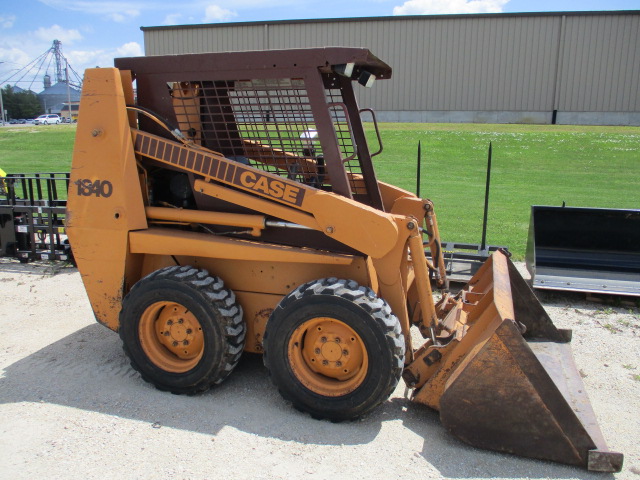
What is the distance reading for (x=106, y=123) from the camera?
403 cm

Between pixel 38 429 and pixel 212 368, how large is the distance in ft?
3.71

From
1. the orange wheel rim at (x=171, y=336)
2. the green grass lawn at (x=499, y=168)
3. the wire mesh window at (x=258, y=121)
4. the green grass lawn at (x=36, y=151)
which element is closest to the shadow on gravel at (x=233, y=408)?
the orange wheel rim at (x=171, y=336)

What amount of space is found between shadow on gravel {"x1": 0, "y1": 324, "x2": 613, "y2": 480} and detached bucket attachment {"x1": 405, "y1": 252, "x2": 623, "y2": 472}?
12cm

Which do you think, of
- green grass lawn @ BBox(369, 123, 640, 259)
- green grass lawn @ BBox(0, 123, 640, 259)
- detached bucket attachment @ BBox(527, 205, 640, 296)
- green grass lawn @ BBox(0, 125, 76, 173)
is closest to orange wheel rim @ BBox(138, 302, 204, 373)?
detached bucket attachment @ BBox(527, 205, 640, 296)

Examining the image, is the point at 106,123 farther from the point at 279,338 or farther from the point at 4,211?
the point at 4,211

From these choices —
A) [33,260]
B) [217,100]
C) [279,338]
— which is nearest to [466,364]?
[279,338]

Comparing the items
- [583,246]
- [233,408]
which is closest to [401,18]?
[583,246]

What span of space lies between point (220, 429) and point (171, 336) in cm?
83

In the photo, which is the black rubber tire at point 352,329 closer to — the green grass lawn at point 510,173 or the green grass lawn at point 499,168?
the green grass lawn at point 510,173

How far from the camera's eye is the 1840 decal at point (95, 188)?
4.07m

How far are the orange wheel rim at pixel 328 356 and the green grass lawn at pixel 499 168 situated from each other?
→ 5036mm

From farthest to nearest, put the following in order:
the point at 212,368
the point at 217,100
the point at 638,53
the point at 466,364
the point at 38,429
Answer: the point at 638,53 → the point at 217,100 → the point at 212,368 → the point at 38,429 → the point at 466,364

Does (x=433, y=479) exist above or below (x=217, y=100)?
below

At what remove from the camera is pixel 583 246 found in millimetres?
6570
